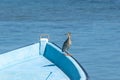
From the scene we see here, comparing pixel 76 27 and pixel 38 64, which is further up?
pixel 76 27

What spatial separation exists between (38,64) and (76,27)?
51.3ft

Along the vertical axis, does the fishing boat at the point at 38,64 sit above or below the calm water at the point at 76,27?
below

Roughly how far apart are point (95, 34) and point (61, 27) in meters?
3.91

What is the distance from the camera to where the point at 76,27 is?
3247 cm

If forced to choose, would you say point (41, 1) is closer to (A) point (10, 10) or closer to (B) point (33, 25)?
(A) point (10, 10)

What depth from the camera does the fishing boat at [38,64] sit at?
50.5ft

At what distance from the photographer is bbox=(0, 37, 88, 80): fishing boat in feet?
50.5

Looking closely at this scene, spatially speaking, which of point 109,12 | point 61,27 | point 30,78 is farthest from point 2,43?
point 109,12

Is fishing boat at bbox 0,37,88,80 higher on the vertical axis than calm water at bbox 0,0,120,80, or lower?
lower

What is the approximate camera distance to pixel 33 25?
34.0m

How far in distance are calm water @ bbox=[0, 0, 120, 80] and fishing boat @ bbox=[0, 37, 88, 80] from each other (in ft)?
9.86

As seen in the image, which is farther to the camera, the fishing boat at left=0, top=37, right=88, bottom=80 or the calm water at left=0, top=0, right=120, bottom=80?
the calm water at left=0, top=0, right=120, bottom=80

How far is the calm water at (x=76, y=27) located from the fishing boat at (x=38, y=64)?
300 cm

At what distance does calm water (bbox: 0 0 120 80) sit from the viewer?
74.1ft
